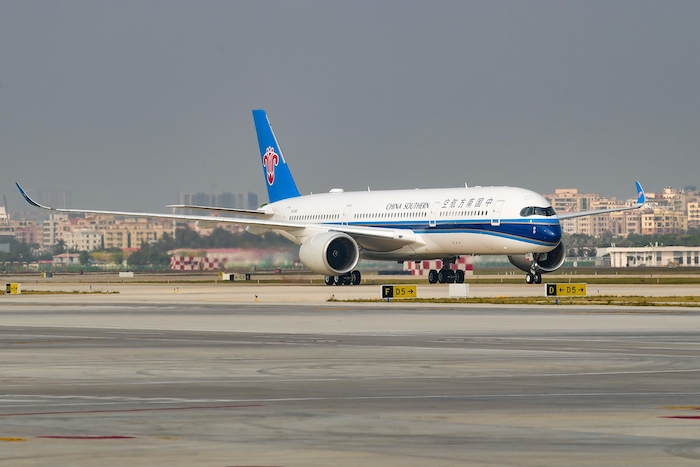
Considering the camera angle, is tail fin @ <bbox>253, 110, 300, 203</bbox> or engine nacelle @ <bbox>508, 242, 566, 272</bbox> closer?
engine nacelle @ <bbox>508, 242, 566, 272</bbox>

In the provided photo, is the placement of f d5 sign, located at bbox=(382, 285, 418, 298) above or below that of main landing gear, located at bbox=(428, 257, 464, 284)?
below

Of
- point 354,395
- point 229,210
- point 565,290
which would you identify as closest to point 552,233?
point 565,290

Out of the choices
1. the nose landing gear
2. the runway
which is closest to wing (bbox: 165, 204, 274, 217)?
the nose landing gear

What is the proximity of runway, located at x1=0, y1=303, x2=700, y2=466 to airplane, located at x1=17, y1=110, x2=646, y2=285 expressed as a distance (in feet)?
89.5

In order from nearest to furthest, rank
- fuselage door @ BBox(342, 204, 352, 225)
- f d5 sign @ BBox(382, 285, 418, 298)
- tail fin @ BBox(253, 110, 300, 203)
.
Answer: f d5 sign @ BBox(382, 285, 418, 298) → fuselage door @ BBox(342, 204, 352, 225) → tail fin @ BBox(253, 110, 300, 203)

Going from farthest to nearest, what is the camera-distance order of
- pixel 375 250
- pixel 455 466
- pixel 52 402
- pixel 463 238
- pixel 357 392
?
pixel 375 250
pixel 463 238
pixel 357 392
pixel 52 402
pixel 455 466

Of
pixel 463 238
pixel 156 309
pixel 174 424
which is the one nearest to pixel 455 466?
pixel 174 424

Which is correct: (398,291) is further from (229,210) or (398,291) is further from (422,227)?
(229,210)

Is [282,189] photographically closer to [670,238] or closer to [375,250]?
[375,250]

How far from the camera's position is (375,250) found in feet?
213

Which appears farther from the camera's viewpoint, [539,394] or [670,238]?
[670,238]

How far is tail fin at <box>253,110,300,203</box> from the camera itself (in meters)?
Answer: 75.8

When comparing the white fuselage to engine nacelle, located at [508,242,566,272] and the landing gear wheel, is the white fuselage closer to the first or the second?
the landing gear wheel

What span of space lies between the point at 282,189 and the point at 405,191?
13144mm
